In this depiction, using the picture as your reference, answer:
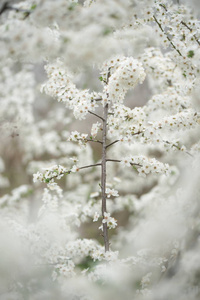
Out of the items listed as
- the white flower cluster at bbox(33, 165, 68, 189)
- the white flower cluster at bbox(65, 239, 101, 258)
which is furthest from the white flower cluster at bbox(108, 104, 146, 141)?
the white flower cluster at bbox(65, 239, 101, 258)

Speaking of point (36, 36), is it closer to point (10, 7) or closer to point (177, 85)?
point (10, 7)

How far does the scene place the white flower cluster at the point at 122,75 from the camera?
240 cm

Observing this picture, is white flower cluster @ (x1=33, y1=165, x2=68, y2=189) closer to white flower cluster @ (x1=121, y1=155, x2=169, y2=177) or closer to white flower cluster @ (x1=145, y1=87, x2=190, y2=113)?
white flower cluster @ (x1=121, y1=155, x2=169, y2=177)

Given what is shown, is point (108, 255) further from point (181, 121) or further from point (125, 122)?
point (181, 121)

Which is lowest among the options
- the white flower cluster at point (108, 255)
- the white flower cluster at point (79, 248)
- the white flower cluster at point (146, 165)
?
the white flower cluster at point (108, 255)

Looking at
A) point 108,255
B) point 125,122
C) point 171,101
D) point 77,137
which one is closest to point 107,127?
point 125,122

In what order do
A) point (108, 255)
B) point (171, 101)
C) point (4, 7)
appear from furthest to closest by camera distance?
point (171, 101)
point (108, 255)
point (4, 7)

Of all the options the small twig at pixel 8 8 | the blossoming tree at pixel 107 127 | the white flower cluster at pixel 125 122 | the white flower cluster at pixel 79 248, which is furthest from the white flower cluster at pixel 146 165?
the small twig at pixel 8 8

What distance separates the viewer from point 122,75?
7.88 ft

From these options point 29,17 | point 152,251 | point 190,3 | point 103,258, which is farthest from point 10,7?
point 152,251

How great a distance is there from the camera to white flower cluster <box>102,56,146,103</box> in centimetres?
240

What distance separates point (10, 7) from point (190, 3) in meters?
1.64

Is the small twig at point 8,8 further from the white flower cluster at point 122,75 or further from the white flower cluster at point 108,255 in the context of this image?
the white flower cluster at point 108,255

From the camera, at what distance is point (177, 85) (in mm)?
3566
